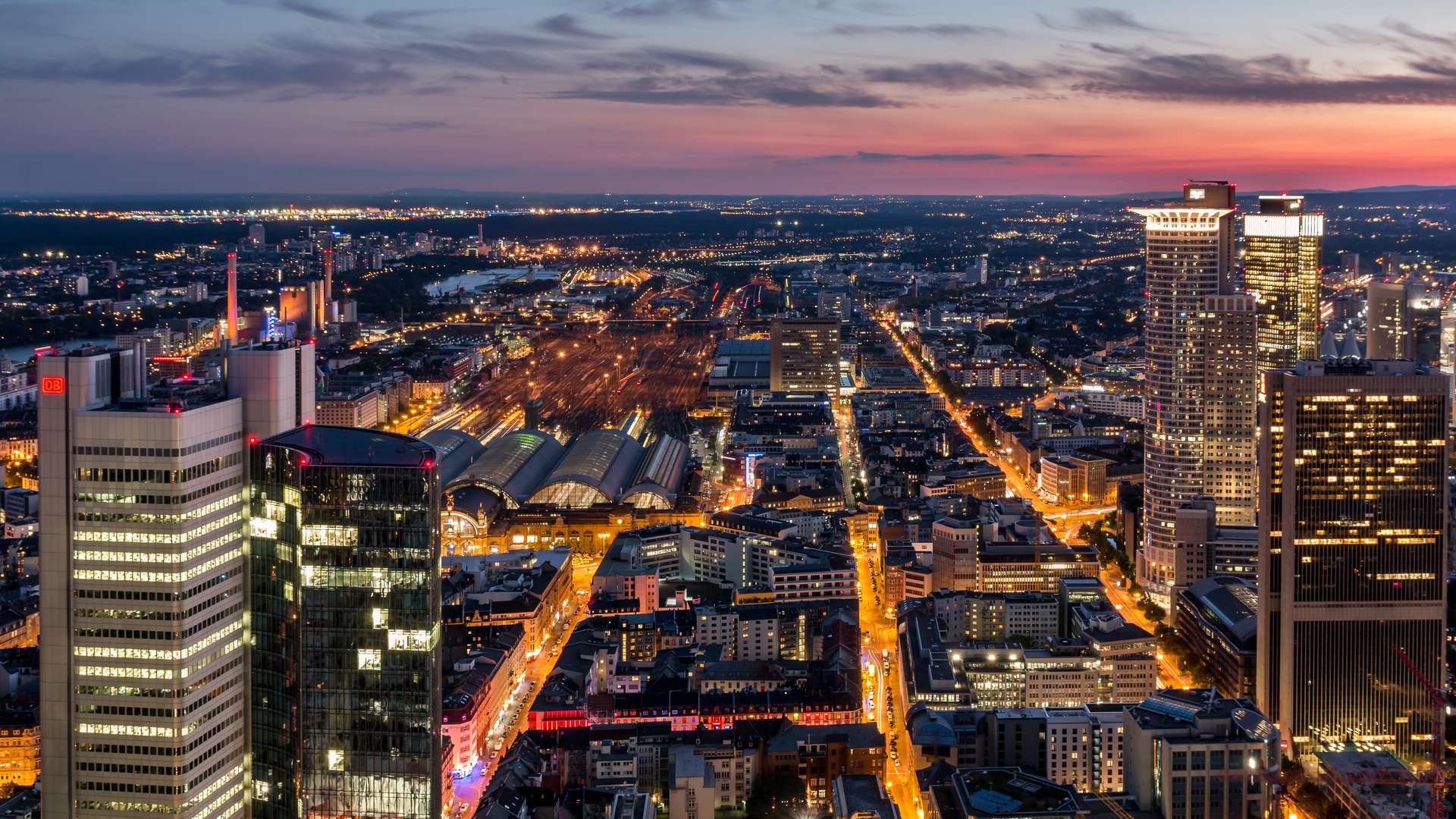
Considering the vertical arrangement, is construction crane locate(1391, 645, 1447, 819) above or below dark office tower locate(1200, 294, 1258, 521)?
below

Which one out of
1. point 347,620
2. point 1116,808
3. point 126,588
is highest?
point 126,588

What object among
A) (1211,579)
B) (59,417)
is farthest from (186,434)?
(1211,579)

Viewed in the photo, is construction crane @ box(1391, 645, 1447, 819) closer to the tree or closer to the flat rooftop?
the tree

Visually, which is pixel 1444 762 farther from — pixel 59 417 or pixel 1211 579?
pixel 59 417

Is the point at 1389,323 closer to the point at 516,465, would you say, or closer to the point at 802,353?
the point at 802,353

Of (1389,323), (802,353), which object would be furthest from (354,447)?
(1389,323)

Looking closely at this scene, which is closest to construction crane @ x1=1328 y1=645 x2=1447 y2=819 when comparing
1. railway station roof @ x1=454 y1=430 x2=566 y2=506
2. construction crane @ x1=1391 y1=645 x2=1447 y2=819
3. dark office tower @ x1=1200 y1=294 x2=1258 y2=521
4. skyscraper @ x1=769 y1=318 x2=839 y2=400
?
construction crane @ x1=1391 y1=645 x2=1447 y2=819

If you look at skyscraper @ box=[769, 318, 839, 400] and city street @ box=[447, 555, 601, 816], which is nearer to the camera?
city street @ box=[447, 555, 601, 816]

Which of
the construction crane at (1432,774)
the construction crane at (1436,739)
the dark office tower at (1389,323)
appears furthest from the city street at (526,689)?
the dark office tower at (1389,323)
